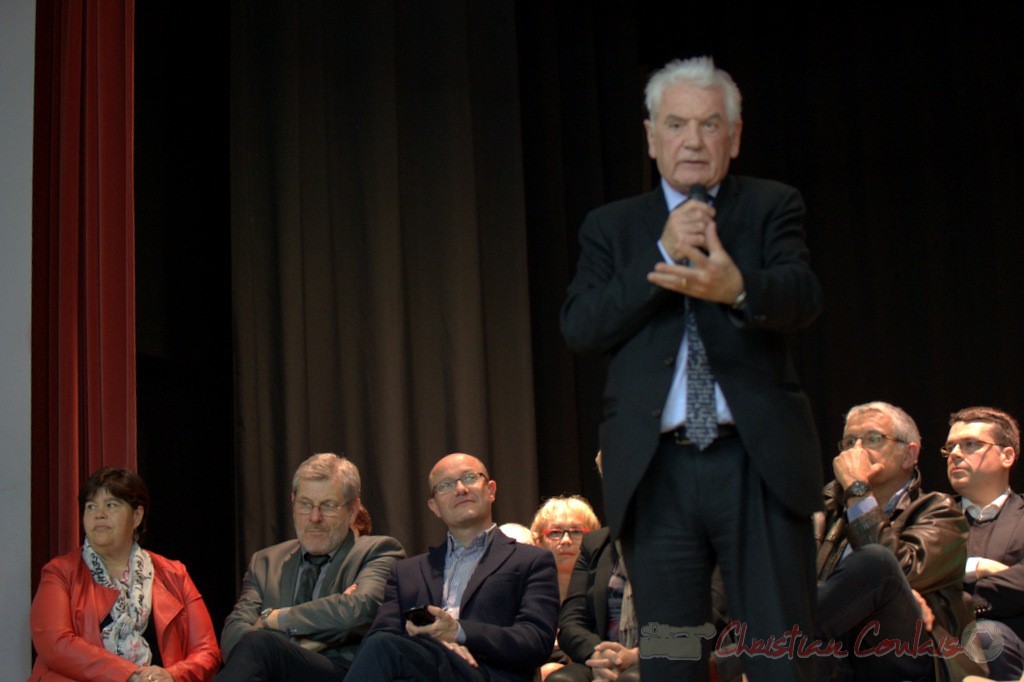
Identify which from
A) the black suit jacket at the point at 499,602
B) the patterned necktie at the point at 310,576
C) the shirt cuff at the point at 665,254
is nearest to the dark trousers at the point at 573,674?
the black suit jacket at the point at 499,602

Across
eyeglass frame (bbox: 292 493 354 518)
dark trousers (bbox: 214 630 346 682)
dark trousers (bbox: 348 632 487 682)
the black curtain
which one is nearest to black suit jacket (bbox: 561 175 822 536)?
dark trousers (bbox: 348 632 487 682)

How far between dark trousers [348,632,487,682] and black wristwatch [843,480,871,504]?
113 centimetres

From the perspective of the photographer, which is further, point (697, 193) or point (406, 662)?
point (406, 662)

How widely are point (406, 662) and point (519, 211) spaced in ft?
9.16

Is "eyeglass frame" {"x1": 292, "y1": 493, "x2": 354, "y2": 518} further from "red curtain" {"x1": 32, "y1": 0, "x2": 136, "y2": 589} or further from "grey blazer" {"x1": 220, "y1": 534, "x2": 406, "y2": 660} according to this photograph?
"red curtain" {"x1": 32, "y1": 0, "x2": 136, "y2": 589}

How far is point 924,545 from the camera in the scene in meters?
3.16

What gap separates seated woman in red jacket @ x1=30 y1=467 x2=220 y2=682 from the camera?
11.4ft

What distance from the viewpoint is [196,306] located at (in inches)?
197

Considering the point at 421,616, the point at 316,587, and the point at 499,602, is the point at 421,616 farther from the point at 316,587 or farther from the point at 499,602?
the point at 316,587

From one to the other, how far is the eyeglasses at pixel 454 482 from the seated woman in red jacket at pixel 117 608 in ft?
2.82

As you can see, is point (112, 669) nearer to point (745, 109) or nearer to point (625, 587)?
point (625, 587)

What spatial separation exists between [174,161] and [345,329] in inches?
39.4

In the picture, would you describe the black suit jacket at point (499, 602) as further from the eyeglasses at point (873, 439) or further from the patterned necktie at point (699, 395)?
the patterned necktie at point (699, 395)

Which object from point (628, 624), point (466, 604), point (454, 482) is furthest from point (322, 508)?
point (628, 624)
